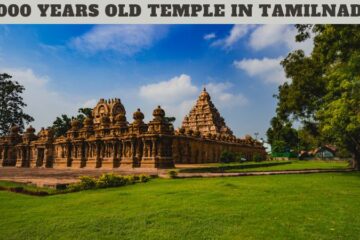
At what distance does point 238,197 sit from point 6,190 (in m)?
9.26

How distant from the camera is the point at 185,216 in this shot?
757 centimetres

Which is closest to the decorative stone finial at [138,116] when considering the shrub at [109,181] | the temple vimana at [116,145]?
the temple vimana at [116,145]

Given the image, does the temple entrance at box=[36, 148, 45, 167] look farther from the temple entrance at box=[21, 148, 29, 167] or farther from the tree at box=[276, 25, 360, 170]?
the tree at box=[276, 25, 360, 170]

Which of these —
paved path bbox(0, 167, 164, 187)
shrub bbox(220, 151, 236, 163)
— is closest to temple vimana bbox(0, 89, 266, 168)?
shrub bbox(220, 151, 236, 163)

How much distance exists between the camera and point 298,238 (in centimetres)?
605

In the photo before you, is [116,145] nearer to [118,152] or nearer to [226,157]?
[118,152]

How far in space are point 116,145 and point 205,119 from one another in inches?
1315

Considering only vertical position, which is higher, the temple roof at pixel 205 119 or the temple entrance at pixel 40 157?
the temple roof at pixel 205 119

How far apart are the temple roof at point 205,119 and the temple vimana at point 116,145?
19.0 ft

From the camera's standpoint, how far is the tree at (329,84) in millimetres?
16922

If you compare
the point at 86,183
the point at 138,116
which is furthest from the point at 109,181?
the point at 138,116

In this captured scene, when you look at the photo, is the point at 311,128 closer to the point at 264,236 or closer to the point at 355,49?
the point at 355,49

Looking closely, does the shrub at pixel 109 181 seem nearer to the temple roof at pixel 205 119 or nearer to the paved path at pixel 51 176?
the paved path at pixel 51 176

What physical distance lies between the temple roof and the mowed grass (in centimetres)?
5112
